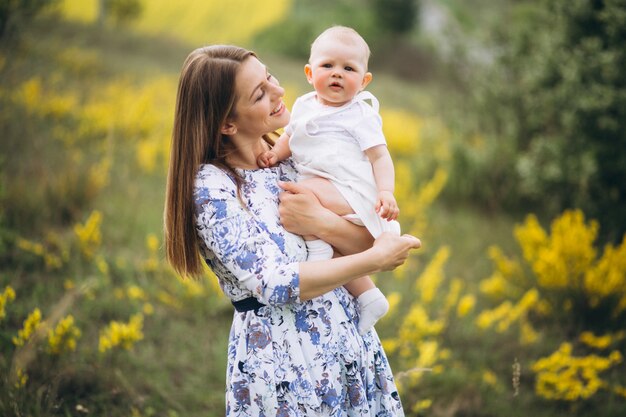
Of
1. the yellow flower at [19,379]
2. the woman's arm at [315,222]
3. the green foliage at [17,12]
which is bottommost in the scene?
the yellow flower at [19,379]

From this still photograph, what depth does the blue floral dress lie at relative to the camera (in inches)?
59.5

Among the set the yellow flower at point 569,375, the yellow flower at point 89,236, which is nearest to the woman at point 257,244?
the yellow flower at point 569,375

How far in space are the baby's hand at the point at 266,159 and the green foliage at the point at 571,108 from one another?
3.60 metres

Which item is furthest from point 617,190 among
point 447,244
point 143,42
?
point 143,42

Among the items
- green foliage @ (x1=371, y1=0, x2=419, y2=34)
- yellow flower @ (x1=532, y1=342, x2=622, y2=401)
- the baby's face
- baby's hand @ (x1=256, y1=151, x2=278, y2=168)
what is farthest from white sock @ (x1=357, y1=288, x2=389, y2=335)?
green foliage @ (x1=371, y1=0, x2=419, y2=34)

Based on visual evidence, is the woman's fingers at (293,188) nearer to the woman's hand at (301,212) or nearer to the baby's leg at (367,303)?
the woman's hand at (301,212)

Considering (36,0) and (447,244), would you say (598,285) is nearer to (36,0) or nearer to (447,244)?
(447,244)

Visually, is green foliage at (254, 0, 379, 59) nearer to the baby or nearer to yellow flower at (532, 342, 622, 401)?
yellow flower at (532, 342, 622, 401)

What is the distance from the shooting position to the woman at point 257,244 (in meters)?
1.54

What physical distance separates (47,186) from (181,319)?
179 centimetres

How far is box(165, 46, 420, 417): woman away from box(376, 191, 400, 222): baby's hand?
0.24ft

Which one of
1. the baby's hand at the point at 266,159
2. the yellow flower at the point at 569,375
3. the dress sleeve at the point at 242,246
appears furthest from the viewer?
the yellow flower at the point at 569,375

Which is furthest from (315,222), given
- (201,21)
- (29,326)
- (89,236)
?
(201,21)

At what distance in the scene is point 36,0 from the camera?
14.4ft
